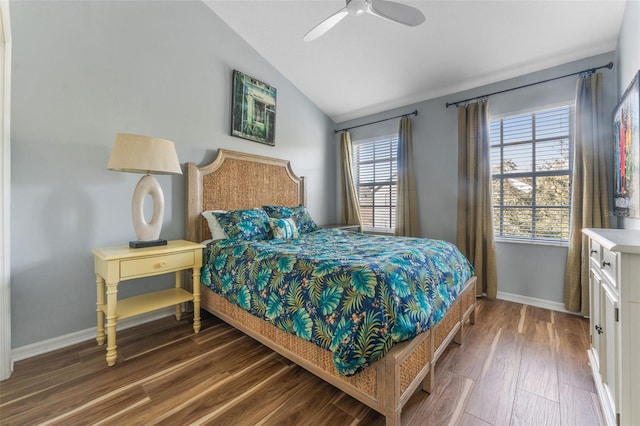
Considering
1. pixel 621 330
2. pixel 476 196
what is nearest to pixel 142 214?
pixel 621 330

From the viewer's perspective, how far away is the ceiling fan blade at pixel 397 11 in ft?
6.10

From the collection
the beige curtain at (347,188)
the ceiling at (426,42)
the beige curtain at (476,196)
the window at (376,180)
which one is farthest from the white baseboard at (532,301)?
the ceiling at (426,42)

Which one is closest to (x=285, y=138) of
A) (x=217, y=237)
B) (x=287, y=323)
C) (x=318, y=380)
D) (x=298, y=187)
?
(x=298, y=187)

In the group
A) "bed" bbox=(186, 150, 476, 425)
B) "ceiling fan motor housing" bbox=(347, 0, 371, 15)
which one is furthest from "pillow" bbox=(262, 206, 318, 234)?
"ceiling fan motor housing" bbox=(347, 0, 371, 15)

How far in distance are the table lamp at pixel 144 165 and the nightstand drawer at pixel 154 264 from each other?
6.8 inches

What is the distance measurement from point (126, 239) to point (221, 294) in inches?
40.3

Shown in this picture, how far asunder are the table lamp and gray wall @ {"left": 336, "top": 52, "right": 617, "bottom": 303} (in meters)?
3.10

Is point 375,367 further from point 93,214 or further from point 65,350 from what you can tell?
point 93,214

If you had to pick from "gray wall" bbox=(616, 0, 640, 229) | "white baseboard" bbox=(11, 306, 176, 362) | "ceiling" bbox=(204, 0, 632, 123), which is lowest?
"white baseboard" bbox=(11, 306, 176, 362)

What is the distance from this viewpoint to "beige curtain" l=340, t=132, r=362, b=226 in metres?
4.40

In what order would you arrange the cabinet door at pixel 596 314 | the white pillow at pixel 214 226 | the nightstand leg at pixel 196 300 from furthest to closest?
1. the white pillow at pixel 214 226
2. the nightstand leg at pixel 196 300
3. the cabinet door at pixel 596 314

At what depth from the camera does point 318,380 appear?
5.47 feet

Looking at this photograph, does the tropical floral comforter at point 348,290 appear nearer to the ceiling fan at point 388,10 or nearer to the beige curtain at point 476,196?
the beige curtain at point 476,196

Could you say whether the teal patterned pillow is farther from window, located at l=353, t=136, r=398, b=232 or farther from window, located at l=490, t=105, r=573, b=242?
window, located at l=490, t=105, r=573, b=242
